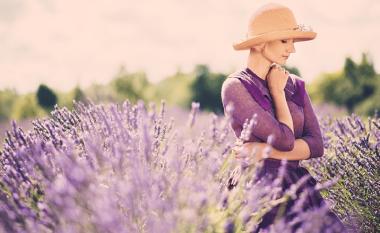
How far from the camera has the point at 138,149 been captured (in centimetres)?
142

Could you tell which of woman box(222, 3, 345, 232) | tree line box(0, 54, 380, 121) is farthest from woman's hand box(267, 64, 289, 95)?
tree line box(0, 54, 380, 121)

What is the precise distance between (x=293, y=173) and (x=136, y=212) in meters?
1.00

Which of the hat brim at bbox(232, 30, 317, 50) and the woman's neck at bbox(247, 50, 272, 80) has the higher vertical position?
the hat brim at bbox(232, 30, 317, 50)

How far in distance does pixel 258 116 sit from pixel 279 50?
0.49m

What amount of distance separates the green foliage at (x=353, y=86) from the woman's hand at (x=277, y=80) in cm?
1267

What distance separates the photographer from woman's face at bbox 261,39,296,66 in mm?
1550

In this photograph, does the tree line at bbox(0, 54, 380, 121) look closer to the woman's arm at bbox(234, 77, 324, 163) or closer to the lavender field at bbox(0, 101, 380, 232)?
the woman's arm at bbox(234, 77, 324, 163)

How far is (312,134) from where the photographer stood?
→ 1.62 meters

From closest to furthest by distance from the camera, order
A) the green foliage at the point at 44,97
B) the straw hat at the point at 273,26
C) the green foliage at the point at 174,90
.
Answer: the straw hat at the point at 273,26
the green foliage at the point at 44,97
the green foliage at the point at 174,90

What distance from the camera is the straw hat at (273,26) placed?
1.49m

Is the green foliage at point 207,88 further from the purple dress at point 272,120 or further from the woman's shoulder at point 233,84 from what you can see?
the woman's shoulder at point 233,84

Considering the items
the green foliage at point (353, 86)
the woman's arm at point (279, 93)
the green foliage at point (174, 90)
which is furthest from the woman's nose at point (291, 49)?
the green foliage at point (174, 90)

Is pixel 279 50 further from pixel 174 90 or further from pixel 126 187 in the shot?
A: pixel 174 90

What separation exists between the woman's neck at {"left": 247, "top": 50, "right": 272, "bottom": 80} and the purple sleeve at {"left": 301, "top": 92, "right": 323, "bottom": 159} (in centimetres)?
41
